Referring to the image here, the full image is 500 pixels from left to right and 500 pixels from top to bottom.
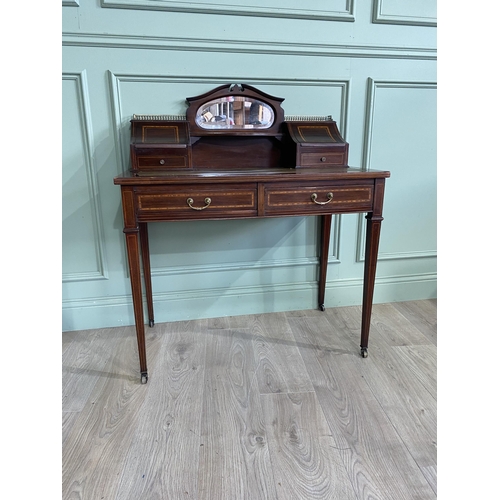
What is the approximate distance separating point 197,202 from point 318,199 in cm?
46

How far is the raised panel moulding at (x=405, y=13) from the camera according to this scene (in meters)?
1.72

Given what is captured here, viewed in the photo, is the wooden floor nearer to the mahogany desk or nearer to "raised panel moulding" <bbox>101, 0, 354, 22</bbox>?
the mahogany desk

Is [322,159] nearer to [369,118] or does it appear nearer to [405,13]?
[369,118]

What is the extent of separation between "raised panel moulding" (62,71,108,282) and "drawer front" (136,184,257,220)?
2.03 ft

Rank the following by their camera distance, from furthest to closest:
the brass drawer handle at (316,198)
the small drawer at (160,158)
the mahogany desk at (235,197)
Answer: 1. the small drawer at (160,158)
2. the brass drawer handle at (316,198)
3. the mahogany desk at (235,197)

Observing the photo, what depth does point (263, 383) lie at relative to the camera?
1407 millimetres

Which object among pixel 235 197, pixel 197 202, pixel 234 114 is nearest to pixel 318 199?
pixel 235 197

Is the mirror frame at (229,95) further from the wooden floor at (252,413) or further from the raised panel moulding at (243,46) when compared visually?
the wooden floor at (252,413)

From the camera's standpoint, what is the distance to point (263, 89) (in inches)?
68.1

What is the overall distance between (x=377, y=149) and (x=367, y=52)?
0.49m

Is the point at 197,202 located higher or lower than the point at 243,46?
lower

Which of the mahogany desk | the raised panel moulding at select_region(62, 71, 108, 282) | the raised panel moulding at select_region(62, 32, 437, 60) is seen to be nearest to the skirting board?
the raised panel moulding at select_region(62, 71, 108, 282)

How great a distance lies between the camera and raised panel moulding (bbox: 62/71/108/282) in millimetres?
1572

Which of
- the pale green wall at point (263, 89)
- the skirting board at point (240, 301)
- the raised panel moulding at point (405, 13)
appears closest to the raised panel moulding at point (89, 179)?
the pale green wall at point (263, 89)
